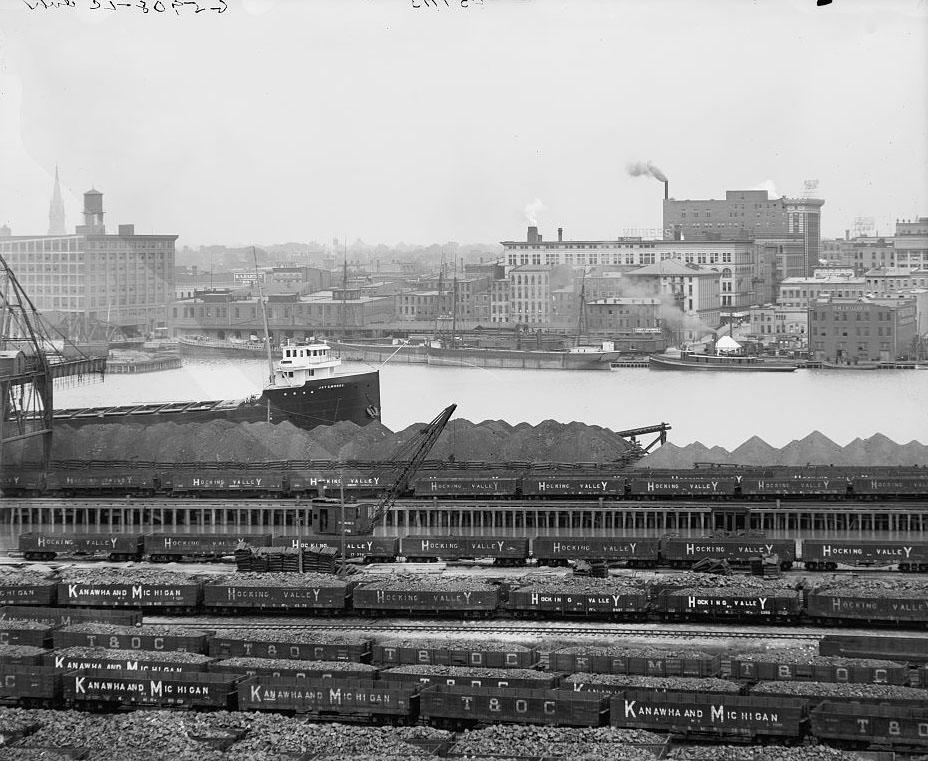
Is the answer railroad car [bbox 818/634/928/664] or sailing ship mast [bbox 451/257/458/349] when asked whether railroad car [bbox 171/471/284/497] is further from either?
railroad car [bbox 818/634/928/664]

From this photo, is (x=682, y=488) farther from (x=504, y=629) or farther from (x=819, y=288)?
(x=819, y=288)

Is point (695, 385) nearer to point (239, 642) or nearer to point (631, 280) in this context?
point (631, 280)

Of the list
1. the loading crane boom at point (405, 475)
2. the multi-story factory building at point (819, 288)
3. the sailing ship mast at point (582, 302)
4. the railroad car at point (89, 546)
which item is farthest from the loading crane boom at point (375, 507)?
the multi-story factory building at point (819, 288)

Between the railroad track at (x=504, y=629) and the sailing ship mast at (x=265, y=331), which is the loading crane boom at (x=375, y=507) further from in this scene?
the sailing ship mast at (x=265, y=331)

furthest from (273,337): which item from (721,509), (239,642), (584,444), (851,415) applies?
(239,642)

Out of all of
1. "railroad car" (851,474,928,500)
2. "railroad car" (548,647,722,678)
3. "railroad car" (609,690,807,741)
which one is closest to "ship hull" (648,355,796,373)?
"railroad car" (851,474,928,500)

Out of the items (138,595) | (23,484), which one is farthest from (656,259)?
(138,595)

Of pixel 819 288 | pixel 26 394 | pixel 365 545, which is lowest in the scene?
pixel 365 545
